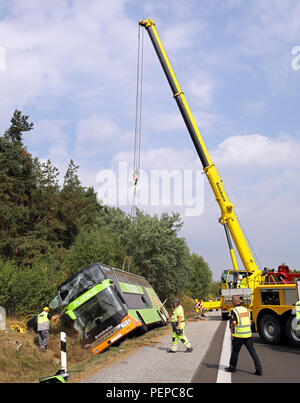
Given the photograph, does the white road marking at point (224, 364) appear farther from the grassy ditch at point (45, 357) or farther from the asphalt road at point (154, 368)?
the grassy ditch at point (45, 357)

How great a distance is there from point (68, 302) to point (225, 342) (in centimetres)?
553

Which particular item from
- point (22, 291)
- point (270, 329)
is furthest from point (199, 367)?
point (22, 291)

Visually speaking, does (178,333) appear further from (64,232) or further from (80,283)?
(64,232)


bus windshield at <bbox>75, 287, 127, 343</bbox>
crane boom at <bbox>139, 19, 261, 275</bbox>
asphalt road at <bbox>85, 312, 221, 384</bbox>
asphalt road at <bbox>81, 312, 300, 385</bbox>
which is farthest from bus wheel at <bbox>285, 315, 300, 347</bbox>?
crane boom at <bbox>139, 19, 261, 275</bbox>

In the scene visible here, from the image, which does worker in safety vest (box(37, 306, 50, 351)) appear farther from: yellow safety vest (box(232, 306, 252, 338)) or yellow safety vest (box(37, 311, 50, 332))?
yellow safety vest (box(232, 306, 252, 338))

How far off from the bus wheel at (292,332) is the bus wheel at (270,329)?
0.28 m

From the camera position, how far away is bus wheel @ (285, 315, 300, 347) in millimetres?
11305

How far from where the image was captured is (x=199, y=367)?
852 centimetres

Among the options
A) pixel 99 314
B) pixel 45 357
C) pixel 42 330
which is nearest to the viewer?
pixel 45 357

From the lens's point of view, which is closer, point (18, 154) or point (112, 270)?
point (112, 270)

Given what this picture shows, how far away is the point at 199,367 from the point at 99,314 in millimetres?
5171

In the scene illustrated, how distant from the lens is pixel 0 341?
11031mm
